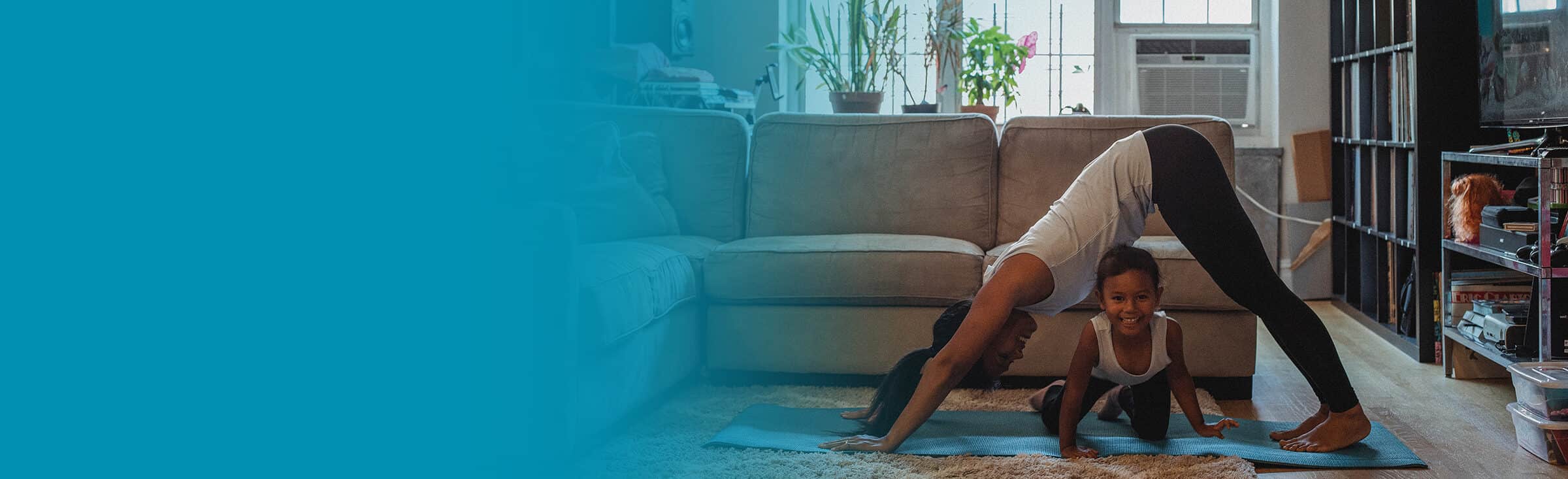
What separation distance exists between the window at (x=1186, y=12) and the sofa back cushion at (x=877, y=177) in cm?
172

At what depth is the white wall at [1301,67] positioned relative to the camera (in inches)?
167

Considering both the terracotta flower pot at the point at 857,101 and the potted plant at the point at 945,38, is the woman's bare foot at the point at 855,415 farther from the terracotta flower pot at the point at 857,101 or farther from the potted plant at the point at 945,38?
the potted plant at the point at 945,38

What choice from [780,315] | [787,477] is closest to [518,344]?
[787,477]

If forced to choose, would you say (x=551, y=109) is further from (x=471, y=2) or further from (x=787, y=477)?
(x=787, y=477)

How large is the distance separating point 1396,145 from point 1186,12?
1343 millimetres

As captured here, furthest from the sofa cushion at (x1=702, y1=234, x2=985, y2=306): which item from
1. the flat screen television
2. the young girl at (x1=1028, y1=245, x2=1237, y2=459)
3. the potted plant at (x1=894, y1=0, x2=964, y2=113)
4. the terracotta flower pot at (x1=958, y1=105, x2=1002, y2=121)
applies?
the potted plant at (x1=894, y1=0, x2=964, y2=113)

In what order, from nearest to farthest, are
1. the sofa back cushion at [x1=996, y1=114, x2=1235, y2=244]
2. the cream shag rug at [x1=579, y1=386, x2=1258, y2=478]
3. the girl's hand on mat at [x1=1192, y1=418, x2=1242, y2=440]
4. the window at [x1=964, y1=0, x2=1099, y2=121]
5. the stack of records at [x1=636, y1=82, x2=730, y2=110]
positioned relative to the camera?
the cream shag rug at [x1=579, y1=386, x2=1258, y2=478]
the girl's hand on mat at [x1=1192, y1=418, x2=1242, y2=440]
the stack of records at [x1=636, y1=82, x2=730, y2=110]
the sofa back cushion at [x1=996, y1=114, x2=1235, y2=244]
the window at [x1=964, y1=0, x2=1099, y2=121]

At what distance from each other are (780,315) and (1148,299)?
926 mm

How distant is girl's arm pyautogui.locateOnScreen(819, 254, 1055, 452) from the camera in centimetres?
199

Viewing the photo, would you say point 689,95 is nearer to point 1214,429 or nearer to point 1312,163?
point 1214,429

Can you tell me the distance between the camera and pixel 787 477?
1907 millimetres

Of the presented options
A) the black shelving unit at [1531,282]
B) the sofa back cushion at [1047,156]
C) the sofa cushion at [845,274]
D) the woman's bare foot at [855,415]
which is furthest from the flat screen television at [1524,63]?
the woman's bare foot at [855,415]

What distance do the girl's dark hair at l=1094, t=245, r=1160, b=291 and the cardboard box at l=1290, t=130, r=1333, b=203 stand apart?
8.35ft

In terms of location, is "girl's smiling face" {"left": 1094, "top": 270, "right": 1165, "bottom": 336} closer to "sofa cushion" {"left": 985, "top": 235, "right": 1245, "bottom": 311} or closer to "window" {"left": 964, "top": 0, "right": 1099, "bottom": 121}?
"sofa cushion" {"left": 985, "top": 235, "right": 1245, "bottom": 311}
